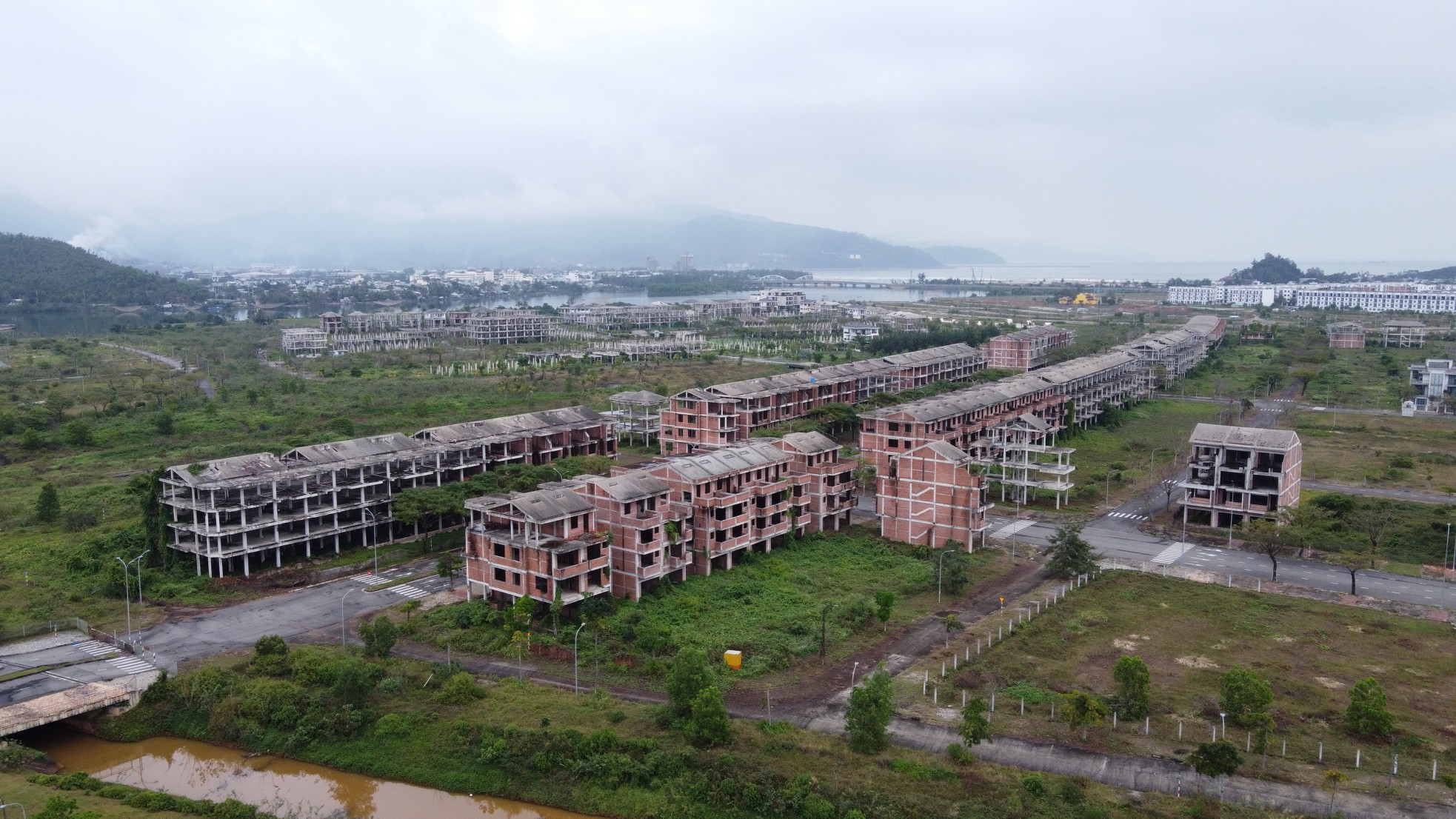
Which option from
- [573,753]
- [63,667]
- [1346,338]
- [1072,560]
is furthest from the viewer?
[1346,338]

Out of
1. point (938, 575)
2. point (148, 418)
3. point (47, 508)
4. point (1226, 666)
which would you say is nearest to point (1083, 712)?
point (1226, 666)

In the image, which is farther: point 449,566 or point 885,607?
point 449,566

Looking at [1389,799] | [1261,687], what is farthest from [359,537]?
[1389,799]

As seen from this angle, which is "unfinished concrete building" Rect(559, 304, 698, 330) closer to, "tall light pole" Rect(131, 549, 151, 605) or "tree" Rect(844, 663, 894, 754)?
"tall light pole" Rect(131, 549, 151, 605)

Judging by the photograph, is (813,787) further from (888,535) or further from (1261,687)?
(888,535)

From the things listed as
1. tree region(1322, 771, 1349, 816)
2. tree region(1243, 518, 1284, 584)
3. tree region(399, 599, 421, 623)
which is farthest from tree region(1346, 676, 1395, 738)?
tree region(399, 599, 421, 623)

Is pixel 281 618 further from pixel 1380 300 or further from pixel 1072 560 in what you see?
Answer: pixel 1380 300
